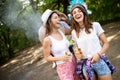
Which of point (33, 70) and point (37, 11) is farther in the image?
point (37, 11)

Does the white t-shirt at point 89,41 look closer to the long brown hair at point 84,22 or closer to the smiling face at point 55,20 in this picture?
the long brown hair at point 84,22

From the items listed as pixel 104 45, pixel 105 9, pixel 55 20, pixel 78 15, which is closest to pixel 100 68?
pixel 104 45

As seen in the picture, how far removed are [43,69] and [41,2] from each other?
8.07 metres

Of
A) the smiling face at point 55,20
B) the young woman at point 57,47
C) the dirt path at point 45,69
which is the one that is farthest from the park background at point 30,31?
the smiling face at point 55,20

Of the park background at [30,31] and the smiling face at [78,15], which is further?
the park background at [30,31]

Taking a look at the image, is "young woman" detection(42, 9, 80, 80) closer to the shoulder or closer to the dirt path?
the shoulder

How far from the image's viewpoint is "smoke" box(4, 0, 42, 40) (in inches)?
695

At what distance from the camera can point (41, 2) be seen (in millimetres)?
17375

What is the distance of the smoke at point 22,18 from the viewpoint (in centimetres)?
1766

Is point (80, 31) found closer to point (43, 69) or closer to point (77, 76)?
point (77, 76)

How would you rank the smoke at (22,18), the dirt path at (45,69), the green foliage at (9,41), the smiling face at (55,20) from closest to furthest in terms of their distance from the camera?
the smiling face at (55,20) < the dirt path at (45,69) < the green foliage at (9,41) < the smoke at (22,18)

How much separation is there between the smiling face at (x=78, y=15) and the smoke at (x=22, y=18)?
45.0ft

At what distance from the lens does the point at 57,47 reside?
140 inches

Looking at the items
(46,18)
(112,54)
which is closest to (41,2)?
(112,54)
